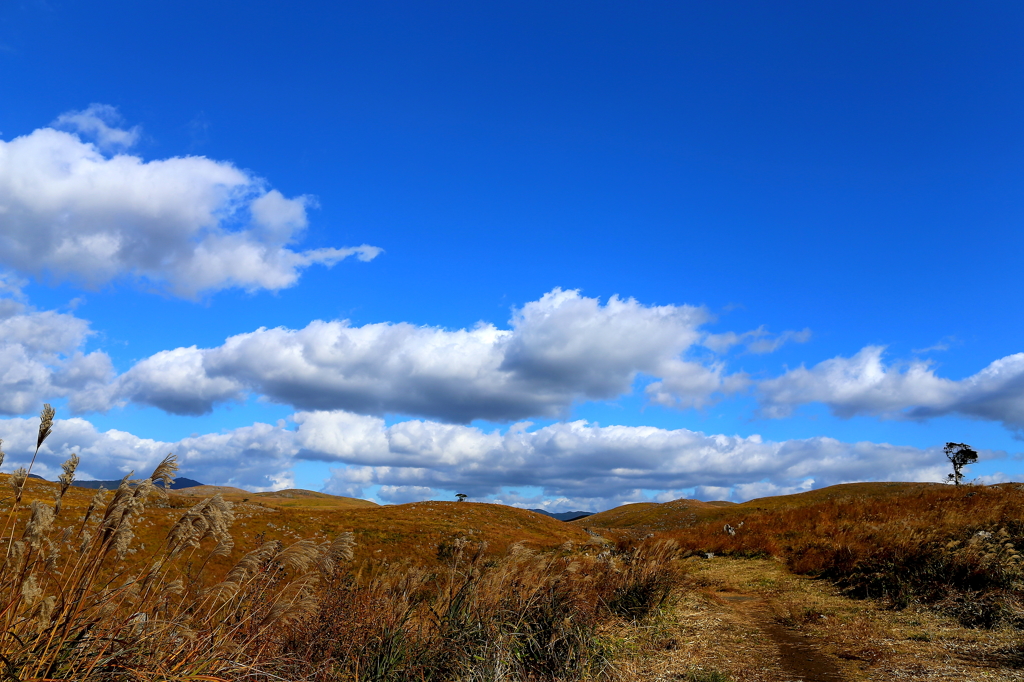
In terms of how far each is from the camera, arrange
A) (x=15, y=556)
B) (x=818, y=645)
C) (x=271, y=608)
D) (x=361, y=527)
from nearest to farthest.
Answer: (x=15, y=556) → (x=271, y=608) → (x=818, y=645) → (x=361, y=527)

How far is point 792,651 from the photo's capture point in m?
10.4

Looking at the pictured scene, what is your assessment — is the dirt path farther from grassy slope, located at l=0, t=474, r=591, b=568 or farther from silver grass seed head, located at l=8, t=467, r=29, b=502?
grassy slope, located at l=0, t=474, r=591, b=568

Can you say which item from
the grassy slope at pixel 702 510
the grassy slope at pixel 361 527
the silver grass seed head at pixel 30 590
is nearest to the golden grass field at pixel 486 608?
the silver grass seed head at pixel 30 590

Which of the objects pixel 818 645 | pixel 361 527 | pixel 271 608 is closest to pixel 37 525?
pixel 271 608

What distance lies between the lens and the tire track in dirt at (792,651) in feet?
29.1

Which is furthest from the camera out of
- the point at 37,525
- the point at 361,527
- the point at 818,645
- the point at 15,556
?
the point at 361,527

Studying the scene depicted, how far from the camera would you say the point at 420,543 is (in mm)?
31469

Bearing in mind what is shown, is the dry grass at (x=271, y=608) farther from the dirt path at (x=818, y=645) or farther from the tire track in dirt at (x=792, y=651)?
the tire track in dirt at (x=792, y=651)

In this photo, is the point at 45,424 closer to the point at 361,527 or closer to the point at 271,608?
the point at 271,608

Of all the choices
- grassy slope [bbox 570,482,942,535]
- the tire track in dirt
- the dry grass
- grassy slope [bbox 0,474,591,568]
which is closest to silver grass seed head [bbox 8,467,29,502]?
the dry grass

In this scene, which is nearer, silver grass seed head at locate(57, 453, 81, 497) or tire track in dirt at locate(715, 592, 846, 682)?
silver grass seed head at locate(57, 453, 81, 497)

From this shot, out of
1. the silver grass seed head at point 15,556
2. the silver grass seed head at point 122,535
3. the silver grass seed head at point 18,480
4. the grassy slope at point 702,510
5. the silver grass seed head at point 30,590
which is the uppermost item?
the silver grass seed head at point 18,480

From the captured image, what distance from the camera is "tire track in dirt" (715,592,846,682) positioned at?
887 cm

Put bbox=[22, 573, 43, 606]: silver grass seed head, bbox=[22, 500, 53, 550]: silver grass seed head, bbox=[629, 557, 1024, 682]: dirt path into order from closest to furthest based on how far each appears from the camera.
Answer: bbox=[22, 573, 43, 606]: silver grass seed head
bbox=[22, 500, 53, 550]: silver grass seed head
bbox=[629, 557, 1024, 682]: dirt path
